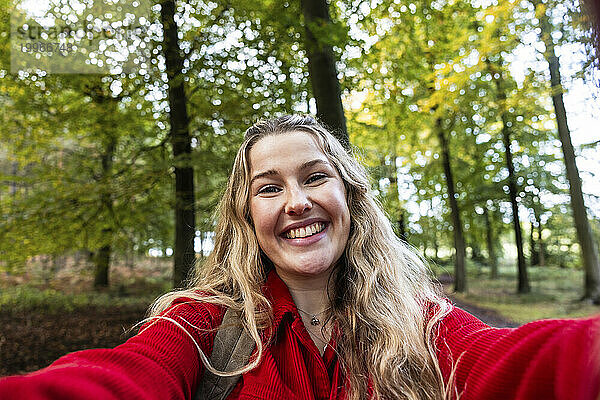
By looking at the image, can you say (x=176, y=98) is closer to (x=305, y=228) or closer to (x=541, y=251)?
(x=305, y=228)

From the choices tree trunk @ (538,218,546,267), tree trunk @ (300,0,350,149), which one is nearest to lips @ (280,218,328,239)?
tree trunk @ (300,0,350,149)

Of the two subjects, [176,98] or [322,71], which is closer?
[322,71]

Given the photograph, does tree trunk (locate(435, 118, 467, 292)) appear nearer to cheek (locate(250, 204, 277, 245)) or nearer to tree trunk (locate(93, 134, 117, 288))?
tree trunk (locate(93, 134, 117, 288))

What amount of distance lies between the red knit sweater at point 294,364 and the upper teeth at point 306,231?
236mm

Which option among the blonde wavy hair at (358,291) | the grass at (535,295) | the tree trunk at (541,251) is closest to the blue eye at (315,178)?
the blonde wavy hair at (358,291)

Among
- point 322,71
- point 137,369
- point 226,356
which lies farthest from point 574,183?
point 137,369

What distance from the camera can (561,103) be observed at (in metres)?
6.47

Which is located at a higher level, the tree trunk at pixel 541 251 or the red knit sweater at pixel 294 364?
the red knit sweater at pixel 294 364

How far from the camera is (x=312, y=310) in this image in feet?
5.35

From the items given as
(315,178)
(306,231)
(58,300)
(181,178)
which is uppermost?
(181,178)

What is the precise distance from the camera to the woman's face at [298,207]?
1.53 meters

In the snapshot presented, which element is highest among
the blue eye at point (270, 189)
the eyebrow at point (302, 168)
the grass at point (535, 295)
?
the eyebrow at point (302, 168)

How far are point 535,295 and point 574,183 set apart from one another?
400 centimetres

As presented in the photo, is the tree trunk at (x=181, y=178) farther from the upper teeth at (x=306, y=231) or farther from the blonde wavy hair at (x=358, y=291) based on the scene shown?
the upper teeth at (x=306, y=231)
